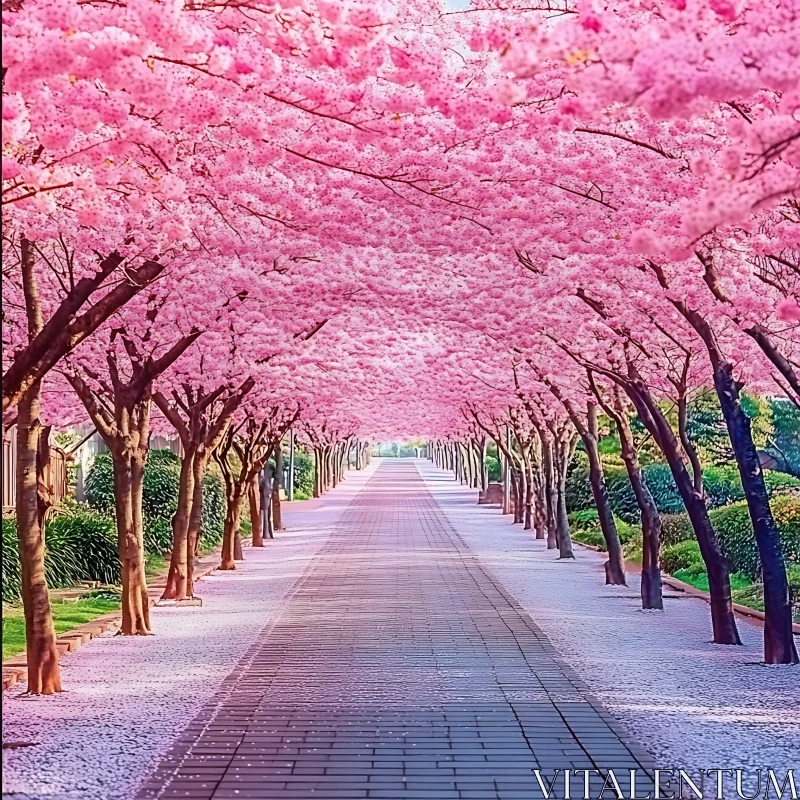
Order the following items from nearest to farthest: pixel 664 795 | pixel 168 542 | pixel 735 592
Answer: pixel 664 795 < pixel 735 592 < pixel 168 542

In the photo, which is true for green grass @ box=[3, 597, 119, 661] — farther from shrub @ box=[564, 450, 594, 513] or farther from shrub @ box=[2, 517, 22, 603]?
shrub @ box=[564, 450, 594, 513]

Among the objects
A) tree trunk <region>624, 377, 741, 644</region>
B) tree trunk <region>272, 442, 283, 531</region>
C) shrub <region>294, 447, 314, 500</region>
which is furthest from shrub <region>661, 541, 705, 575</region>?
shrub <region>294, 447, 314, 500</region>

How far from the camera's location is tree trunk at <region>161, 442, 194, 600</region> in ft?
62.3

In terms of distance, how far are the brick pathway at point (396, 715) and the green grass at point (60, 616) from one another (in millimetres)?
2581

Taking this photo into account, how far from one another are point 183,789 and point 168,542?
20990 millimetres

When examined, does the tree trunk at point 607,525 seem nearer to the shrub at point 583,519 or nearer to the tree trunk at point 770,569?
the tree trunk at point 770,569

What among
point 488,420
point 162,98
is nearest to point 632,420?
point 488,420

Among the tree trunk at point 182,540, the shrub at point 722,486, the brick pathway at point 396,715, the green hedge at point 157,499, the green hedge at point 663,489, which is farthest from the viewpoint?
the green hedge at point 663,489

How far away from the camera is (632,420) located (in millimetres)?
42875

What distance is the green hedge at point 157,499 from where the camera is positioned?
92.6 ft

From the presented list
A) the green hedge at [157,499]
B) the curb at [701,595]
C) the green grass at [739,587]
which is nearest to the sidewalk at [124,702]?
the curb at [701,595]

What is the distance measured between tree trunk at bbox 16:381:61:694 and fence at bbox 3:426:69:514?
44.5 ft

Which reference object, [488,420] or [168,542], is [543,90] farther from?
[488,420]

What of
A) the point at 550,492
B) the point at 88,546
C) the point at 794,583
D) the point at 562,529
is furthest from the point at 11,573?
the point at 550,492
